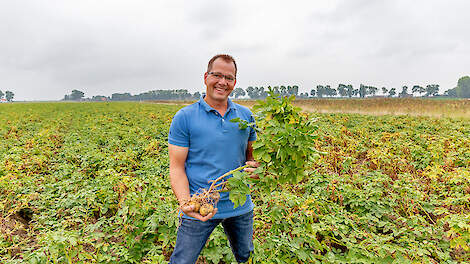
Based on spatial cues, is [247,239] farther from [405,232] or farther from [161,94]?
[161,94]

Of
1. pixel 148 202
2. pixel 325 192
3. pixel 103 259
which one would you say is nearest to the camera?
pixel 103 259

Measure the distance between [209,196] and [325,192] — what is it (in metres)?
2.74

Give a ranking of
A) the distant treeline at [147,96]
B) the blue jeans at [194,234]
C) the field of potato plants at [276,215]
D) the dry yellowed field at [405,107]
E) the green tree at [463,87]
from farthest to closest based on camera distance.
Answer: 1. the distant treeline at [147,96]
2. the green tree at [463,87]
3. the dry yellowed field at [405,107]
4. the field of potato plants at [276,215]
5. the blue jeans at [194,234]

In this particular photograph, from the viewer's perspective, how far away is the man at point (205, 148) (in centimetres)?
177

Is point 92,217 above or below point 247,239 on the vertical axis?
below

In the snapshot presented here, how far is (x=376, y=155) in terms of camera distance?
16.4 feet

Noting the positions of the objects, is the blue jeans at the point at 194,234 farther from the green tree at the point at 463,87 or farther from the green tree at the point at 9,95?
the green tree at the point at 9,95

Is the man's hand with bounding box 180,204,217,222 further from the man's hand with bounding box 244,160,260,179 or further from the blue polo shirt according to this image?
the man's hand with bounding box 244,160,260,179

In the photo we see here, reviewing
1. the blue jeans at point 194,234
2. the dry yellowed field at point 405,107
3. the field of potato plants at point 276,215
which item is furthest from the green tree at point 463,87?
the blue jeans at point 194,234

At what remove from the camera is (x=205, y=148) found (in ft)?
5.91

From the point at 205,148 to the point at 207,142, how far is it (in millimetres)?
49

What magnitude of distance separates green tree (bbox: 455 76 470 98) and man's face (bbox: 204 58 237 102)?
11626cm

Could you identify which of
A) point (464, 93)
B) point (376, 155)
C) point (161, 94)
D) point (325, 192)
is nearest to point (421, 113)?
point (376, 155)

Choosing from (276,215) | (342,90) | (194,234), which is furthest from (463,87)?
(194,234)
